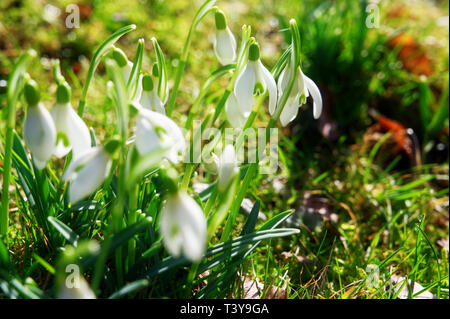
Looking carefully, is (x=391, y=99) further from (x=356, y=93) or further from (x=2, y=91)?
(x=2, y=91)

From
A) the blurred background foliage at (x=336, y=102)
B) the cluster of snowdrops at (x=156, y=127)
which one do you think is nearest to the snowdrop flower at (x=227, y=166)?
the cluster of snowdrops at (x=156, y=127)

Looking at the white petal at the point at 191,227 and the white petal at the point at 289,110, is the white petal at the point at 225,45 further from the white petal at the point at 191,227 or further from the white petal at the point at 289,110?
the white petal at the point at 191,227

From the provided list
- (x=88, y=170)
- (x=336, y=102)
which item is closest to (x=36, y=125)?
(x=88, y=170)

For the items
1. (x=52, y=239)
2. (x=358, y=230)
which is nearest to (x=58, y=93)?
(x=52, y=239)

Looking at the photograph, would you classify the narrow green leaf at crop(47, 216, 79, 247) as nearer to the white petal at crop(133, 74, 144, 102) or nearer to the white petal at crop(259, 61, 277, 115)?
the white petal at crop(133, 74, 144, 102)

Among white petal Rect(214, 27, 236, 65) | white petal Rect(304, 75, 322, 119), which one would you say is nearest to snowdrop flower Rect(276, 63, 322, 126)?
white petal Rect(304, 75, 322, 119)

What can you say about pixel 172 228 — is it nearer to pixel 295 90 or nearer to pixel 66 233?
pixel 66 233
